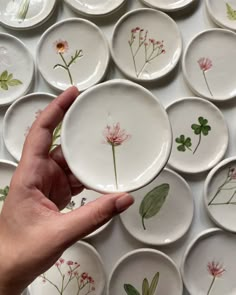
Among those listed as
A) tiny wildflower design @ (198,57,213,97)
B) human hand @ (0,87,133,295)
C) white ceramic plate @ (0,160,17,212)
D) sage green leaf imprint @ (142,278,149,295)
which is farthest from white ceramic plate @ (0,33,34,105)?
sage green leaf imprint @ (142,278,149,295)

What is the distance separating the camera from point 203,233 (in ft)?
3.06

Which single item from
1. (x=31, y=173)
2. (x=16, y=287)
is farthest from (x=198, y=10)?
(x=16, y=287)

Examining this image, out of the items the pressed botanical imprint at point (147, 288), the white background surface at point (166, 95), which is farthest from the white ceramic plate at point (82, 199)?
the pressed botanical imprint at point (147, 288)

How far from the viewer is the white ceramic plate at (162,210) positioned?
3.08 ft

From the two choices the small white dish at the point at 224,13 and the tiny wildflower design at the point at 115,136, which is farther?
the small white dish at the point at 224,13

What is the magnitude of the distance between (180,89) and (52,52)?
270mm

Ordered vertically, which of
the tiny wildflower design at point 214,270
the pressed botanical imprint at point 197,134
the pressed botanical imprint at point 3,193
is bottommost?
the tiny wildflower design at point 214,270

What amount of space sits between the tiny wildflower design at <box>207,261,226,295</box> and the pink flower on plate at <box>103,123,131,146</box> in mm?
340

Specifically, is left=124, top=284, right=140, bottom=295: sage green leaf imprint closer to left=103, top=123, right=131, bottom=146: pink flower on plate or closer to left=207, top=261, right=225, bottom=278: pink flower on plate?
left=207, top=261, right=225, bottom=278: pink flower on plate

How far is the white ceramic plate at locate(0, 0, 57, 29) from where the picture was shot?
1002 mm

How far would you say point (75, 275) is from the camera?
941 mm

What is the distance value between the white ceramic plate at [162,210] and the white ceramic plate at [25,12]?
0.40 m

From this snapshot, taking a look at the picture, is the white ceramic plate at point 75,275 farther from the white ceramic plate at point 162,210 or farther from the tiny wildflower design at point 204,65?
the tiny wildflower design at point 204,65

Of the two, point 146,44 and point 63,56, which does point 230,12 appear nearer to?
point 146,44
